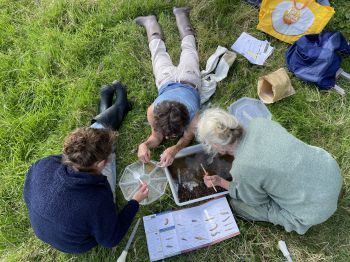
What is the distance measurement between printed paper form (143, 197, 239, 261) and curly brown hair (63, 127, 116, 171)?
3.12 ft

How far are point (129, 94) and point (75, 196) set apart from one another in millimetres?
1782

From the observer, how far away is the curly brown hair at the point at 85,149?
2.48 meters

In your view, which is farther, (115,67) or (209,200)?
(115,67)

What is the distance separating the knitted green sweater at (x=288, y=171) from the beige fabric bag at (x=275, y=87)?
1204 millimetres

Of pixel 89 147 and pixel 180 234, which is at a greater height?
pixel 89 147

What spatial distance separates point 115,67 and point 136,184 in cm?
157

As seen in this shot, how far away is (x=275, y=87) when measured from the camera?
360cm

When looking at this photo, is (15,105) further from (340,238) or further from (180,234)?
(340,238)

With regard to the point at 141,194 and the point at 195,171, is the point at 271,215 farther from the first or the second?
the point at 141,194

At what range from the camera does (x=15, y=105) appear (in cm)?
393

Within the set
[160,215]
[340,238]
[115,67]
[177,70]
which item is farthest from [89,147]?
[340,238]

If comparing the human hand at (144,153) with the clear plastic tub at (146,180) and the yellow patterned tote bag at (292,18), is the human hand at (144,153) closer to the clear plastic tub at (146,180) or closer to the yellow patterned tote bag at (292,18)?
the clear plastic tub at (146,180)

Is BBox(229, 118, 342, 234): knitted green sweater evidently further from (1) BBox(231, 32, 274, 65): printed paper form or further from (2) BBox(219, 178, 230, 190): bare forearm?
(1) BBox(231, 32, 274, 65): printed paper form

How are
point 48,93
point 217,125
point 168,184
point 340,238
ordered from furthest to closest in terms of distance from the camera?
point 48,93 → point 168,184 → point 340,238 → point 217,125
